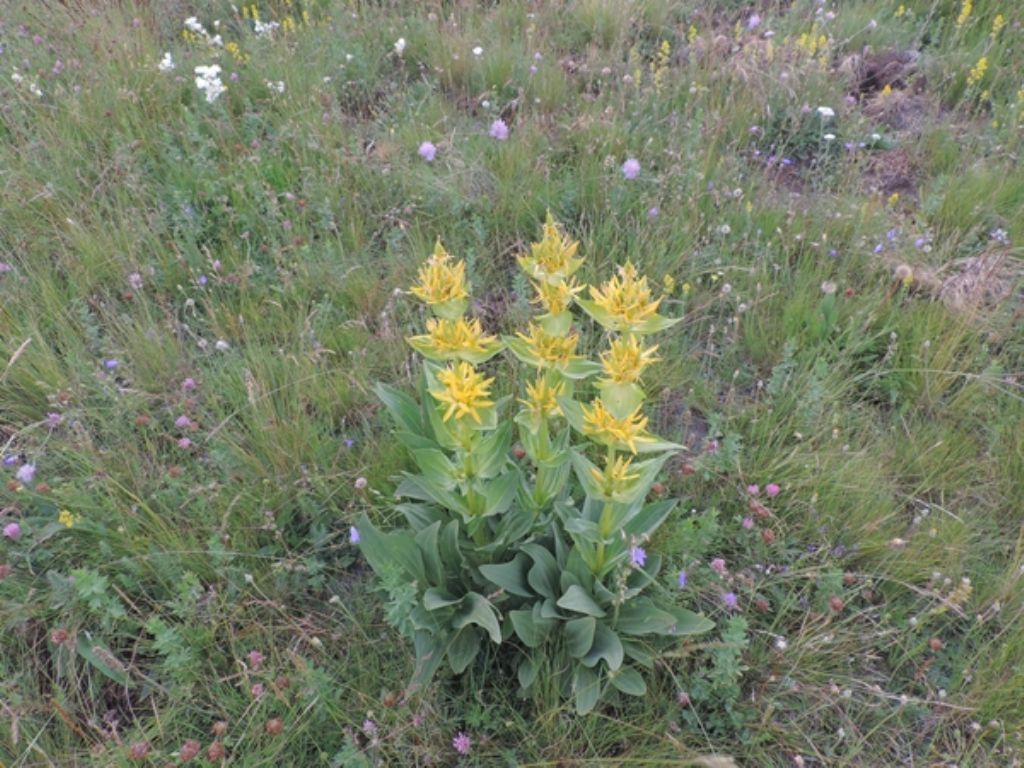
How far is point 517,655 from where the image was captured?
6.61 feet

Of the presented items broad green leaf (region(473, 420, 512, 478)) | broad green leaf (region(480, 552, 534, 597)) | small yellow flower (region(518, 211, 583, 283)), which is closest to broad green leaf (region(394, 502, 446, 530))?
broad green leaf (region(480, 552, 534, 597))

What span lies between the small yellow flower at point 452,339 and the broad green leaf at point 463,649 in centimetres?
80

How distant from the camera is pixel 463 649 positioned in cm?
194

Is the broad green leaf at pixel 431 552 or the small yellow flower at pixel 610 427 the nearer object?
the small yellow flower at pixel 610 427

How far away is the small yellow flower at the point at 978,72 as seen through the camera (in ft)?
12.5

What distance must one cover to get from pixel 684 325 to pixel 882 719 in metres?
1.55

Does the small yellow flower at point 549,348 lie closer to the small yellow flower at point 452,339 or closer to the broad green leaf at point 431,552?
the small yellow flower at point 452,339

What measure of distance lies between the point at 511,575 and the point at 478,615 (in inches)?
6.1

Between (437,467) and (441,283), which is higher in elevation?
(441,283)

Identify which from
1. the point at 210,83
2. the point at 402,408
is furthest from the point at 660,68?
the point at 402,408

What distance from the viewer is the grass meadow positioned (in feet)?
6.43

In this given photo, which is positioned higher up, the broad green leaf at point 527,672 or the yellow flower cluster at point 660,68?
the yellow flower cluster at point 660,68

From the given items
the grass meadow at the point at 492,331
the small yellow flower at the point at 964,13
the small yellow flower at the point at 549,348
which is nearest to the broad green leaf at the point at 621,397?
the small yellow flower at the point at 549,348

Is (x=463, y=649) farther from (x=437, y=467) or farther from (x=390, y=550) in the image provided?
(x=437, y=467)
